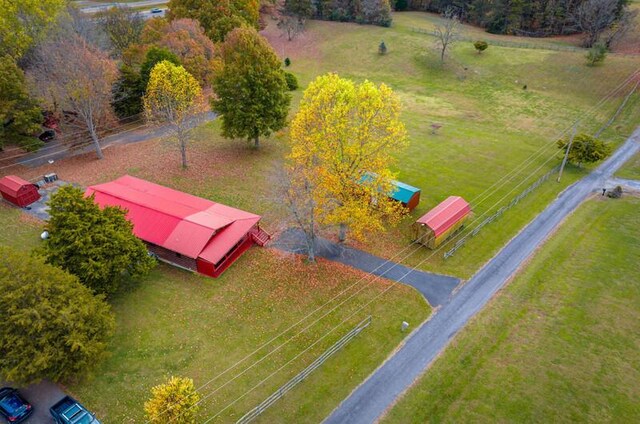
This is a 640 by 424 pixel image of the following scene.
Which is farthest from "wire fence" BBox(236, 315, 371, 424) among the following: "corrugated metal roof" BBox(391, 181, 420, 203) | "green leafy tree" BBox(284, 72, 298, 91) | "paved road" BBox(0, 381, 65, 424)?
"green leafy tree" BBox(284, 72, 298, 91)

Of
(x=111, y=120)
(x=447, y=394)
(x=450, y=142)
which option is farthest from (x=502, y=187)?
(x=111, y=120)

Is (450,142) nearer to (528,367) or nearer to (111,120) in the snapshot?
(528,367)

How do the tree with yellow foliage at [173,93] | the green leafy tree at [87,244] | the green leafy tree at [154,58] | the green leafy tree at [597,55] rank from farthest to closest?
the green leafy tree at [597,55] → the green leafy tree at [154,58] → the tree with yellow foliage at [173,93] → the green leafy tree at [87,244]

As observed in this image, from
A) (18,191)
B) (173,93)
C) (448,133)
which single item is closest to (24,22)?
(173,93)

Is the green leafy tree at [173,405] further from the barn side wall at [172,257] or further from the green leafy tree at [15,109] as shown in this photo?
the green leafy tree at [15,109]

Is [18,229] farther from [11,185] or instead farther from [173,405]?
[173,405]

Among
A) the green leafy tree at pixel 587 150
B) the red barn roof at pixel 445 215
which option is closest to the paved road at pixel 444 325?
the green leafy tree at pixel 587 150

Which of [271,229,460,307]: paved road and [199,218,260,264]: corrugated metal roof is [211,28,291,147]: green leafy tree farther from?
[199,218,260,264]: corrugated metal roof
